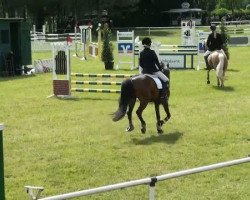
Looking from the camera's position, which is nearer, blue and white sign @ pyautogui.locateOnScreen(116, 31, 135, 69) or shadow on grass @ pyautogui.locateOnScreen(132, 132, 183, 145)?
shadow on grass @ pyautogui.locateOnScreen(132, 132, 183, 145)

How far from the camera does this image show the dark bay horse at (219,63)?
1659 cm

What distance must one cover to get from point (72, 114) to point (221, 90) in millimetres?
5658

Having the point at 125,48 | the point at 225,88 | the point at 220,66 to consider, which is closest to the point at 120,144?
the point at 220,66

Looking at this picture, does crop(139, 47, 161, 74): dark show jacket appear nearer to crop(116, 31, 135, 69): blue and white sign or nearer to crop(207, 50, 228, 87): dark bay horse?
crop(207, 50, 228, 87): dark bay horse

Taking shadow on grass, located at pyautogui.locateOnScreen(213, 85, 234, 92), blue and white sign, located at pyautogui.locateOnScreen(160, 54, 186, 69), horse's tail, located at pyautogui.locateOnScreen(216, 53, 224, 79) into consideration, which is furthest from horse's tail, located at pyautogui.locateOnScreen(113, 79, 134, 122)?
blue and white sign, located at pyautogui.locateOnScreen(160, 54, 186, 69)

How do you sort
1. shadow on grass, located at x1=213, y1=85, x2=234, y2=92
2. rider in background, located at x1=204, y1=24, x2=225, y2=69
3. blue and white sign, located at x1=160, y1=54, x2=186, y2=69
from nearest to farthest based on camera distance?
1. shadow on grass, located at x1=213, y1=85, x2=234, y2=92
2. rider in background, located at x1=204, y1=24, x2=225, y2=69
3. blue and white sign, located at x1=160, y1=54, x2=186, y2=69

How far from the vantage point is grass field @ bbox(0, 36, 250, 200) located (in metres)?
7.43

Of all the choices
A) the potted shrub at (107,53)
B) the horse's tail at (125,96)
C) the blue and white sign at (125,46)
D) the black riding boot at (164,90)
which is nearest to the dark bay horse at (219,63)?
the black riding boot at (164,90)

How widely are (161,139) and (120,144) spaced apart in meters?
0.90

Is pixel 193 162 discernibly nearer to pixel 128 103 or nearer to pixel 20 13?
pixel 128 103

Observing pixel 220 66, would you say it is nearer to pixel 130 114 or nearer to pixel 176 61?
pixel 130 114

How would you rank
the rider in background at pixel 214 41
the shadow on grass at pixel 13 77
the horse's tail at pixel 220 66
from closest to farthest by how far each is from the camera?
1. the horse's tail at pixel 220 66
2. the rider in background at pixel 214 41
3. the shadow on grass at pixel 13 77

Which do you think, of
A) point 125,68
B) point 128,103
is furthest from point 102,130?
point 125,68

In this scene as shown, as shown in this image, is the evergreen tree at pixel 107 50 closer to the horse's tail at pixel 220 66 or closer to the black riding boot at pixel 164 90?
the horse's tail at pixel 220 66
